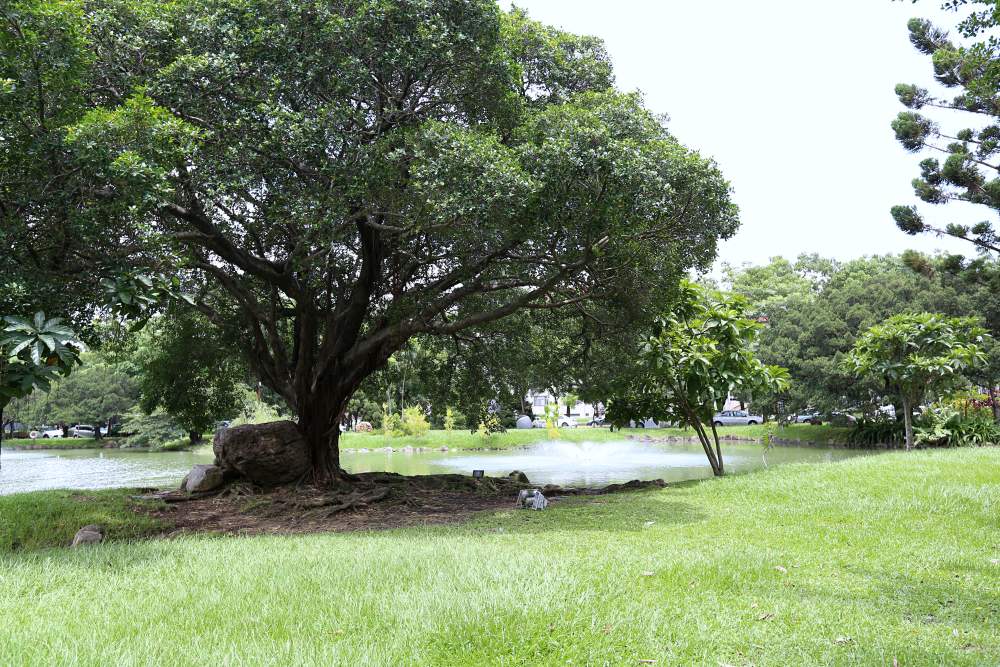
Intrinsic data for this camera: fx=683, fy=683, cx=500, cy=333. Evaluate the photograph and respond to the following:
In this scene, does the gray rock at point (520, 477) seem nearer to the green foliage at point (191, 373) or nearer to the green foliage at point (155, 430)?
the green foliage at point (191, 373)

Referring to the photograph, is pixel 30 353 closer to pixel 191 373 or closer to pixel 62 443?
pixel 191 373

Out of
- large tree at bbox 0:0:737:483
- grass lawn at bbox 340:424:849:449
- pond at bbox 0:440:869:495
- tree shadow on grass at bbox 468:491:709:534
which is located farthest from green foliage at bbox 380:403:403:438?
tree shadow on grass at bbox 468:491:709:534

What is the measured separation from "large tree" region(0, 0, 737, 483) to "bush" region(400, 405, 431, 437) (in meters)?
21.6

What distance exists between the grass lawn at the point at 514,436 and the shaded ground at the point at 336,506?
57.2 ft

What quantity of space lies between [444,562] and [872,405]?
2387 cm

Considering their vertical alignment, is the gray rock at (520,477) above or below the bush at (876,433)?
below

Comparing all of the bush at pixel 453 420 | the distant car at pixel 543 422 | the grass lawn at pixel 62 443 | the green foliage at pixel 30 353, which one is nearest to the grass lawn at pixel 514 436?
the bush at pixel 453 420

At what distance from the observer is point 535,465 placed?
21672mm

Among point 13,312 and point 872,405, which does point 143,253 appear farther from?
point 872,405

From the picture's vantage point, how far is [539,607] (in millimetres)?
3584

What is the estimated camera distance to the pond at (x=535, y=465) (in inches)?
677

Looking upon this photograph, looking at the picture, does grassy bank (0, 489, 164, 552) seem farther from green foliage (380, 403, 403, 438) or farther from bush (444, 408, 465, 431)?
green foliage (380, 403, 403, 438)

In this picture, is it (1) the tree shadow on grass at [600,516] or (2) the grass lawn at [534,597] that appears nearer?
(2) the grass lawn at [534,597]

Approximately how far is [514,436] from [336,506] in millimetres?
22187
